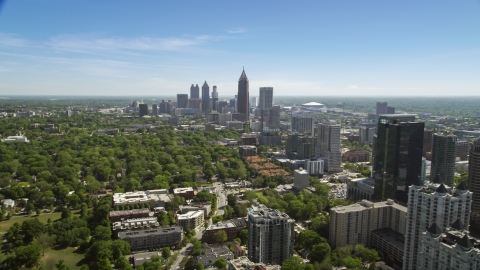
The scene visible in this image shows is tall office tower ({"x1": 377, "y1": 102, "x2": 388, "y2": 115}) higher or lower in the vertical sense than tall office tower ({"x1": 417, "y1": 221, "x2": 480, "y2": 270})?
higher

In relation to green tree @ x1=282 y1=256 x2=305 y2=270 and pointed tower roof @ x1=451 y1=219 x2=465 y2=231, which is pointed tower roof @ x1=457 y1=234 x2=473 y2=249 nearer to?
pointed tower roof @ x1=451 y1=219 x2=465 y2=231

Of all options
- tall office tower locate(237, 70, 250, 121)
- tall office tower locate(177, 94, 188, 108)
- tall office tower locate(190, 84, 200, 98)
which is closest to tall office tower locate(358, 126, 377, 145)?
tall office tower locate(237, 70, 250, 121)

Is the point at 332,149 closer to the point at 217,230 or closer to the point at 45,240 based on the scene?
the point at 217,230

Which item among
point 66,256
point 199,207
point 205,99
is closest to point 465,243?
point 199,207

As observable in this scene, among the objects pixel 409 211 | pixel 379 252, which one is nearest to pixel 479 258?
pixel 409 211

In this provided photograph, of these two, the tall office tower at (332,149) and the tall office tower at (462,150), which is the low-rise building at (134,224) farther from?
the tall office tower at (462,150)

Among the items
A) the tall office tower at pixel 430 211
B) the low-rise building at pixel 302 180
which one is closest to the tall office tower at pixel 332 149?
the low-rise building at pixel 302 180

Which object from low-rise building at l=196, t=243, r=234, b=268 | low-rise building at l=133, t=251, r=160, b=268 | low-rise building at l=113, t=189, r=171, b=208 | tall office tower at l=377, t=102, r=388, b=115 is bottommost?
low-rise building at l=133, t=251, r=160, b=268
